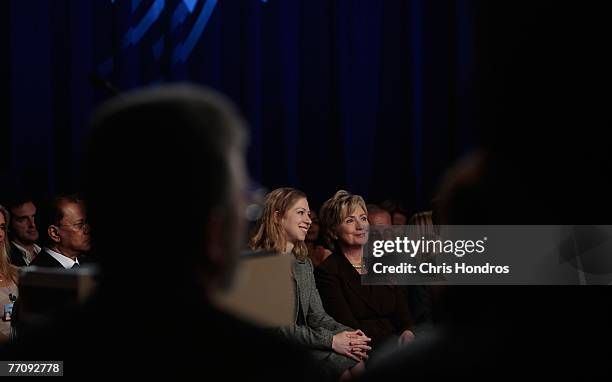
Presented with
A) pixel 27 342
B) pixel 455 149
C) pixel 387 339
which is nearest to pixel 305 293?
pixel 387 339

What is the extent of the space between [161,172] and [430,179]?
5.07 m

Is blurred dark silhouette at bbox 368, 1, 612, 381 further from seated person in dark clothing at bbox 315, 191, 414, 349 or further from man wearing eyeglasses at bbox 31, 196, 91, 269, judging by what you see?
man wearing eyeglasses at bbox 31, 196, 91, 269

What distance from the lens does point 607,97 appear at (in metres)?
0.70

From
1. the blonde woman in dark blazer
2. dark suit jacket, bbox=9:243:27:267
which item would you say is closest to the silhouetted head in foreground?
the blonde woman in dark blazer

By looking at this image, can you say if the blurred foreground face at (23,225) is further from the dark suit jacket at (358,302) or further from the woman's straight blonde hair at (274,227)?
the dark suit jacket at (358,302)

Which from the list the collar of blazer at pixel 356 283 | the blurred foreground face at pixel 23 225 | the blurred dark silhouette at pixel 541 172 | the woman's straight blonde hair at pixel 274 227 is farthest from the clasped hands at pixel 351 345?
the blurred dark silhouette at pixel 541 172

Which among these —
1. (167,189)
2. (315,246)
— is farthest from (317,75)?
(167,189)

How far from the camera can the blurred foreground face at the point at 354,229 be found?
3.51 metres

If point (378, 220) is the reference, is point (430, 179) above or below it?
above

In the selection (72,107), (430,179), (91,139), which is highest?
(72,107)

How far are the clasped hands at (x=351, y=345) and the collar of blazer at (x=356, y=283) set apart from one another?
0.26 metres

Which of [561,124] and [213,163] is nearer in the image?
[561,124]

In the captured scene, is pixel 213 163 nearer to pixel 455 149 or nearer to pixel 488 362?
pixel 488 362

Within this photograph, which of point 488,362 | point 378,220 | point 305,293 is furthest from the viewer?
point 378,220
